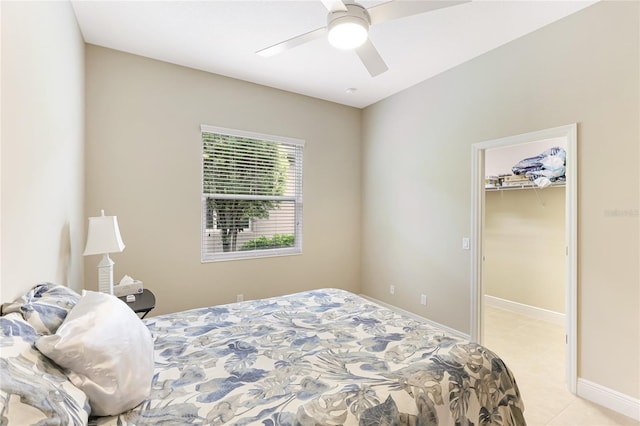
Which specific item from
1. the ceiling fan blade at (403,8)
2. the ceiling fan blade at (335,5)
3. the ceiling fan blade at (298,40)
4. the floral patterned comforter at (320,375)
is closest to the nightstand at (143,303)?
the floral patterned comforter at (320,375)

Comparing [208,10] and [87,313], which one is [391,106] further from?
[87,313]

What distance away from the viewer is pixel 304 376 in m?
1.36

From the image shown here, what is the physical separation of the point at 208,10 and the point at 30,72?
137cm

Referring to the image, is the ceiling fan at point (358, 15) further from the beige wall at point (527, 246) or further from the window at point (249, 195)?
the beige wall at point (527, 246)

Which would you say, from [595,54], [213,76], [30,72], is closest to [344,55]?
[213,76]

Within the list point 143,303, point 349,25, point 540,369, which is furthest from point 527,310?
point 143,303

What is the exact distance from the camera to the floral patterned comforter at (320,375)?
1124mm

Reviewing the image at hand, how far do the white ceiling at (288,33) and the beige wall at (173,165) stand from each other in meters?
0.25

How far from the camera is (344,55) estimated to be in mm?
3035

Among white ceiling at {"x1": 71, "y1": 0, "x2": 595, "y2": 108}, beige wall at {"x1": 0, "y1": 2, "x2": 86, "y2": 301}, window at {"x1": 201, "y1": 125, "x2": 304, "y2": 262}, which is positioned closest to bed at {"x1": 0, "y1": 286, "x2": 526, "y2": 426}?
beige wall at {"x1": 0, "y1": 2, "x2": 86, "y2": 301}

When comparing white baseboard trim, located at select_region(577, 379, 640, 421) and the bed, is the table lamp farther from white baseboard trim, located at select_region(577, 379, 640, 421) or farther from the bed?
white baseboard trim, located at select_region(577, 379, 640, 421)

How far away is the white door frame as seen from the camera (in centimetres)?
237

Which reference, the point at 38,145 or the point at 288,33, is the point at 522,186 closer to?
the point at 288,33

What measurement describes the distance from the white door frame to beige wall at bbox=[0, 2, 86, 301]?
339 cm
